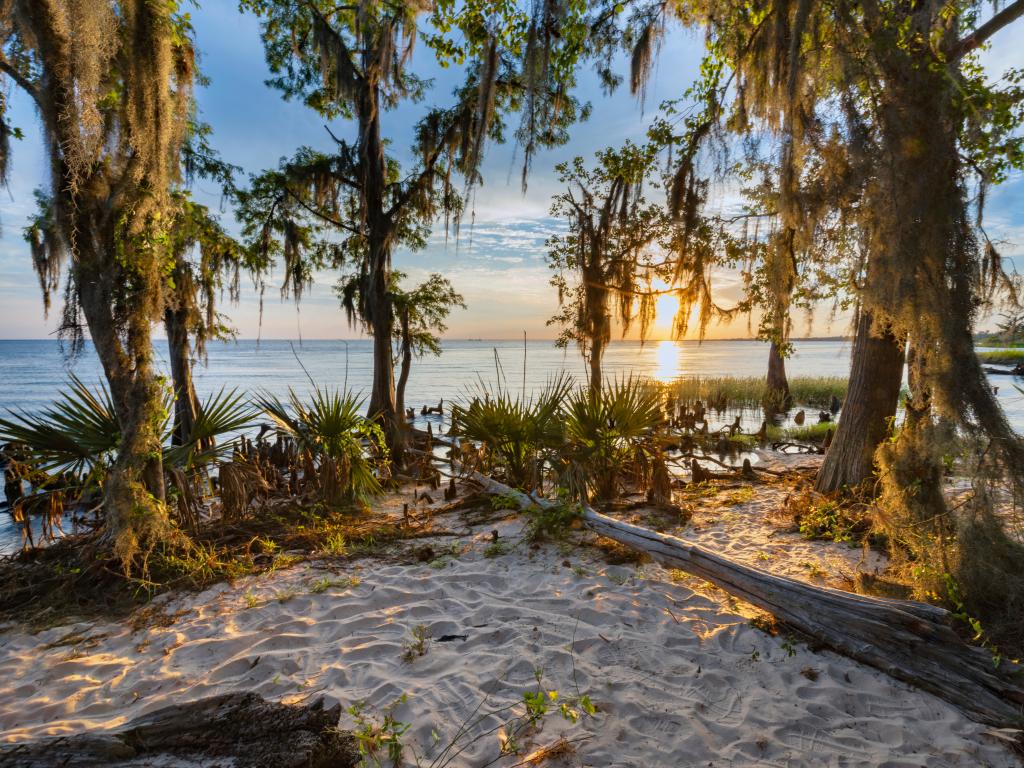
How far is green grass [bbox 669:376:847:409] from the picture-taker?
19266 mm

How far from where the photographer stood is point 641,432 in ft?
19.5


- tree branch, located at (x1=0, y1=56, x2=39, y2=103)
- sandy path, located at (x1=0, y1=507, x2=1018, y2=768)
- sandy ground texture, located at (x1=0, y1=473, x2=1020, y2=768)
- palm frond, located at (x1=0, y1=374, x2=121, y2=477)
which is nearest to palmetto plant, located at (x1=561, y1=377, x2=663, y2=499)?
sandy ground texture, located at (x1=0, y1=473, x2=1020, y2=768)

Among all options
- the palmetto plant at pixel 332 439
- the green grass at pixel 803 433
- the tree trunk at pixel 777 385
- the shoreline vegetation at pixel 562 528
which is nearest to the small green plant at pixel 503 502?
the shoreline vegetation at pixel 562 528

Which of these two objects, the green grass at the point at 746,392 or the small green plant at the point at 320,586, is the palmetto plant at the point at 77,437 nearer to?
the small green plant at the point at 320,586

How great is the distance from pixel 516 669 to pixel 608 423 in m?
3.54

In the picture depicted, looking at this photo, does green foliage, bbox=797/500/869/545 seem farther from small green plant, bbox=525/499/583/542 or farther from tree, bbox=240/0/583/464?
tree, bbox=240/0/583/464

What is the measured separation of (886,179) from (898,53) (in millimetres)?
999

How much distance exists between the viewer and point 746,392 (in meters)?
19.9

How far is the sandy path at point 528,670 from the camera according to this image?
2.30 meters

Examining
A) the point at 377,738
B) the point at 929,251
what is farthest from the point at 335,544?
the point at 929,251

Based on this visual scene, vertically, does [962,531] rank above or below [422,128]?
below

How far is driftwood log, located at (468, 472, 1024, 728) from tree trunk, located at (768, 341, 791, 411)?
1646 centimetres

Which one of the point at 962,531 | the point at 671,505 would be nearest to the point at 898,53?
the point at 962,531

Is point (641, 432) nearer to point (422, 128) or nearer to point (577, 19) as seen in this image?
point (577, 19)
